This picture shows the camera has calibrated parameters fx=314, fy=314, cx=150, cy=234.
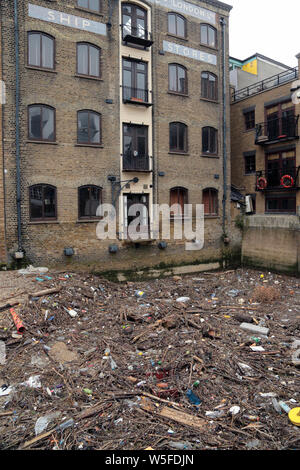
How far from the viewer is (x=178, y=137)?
1684 centimetres

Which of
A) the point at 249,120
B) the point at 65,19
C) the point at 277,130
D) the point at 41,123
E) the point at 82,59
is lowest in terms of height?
the point at 41,123

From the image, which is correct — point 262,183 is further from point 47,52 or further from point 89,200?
point 47,52

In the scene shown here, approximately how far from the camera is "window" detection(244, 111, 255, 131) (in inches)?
894

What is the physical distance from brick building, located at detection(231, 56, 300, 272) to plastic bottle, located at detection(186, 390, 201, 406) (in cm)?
1182

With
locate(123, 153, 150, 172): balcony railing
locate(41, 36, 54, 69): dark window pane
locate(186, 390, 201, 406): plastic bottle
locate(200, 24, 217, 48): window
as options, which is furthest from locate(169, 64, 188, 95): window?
locate(186, 390, 201, 406): plastic bottle

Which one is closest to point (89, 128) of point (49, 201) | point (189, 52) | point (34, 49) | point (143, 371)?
point (34, 49)

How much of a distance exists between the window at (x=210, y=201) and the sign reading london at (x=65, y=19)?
31.0 ft

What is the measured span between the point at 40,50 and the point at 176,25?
25.3 feet

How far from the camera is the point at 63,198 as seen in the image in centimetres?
1377

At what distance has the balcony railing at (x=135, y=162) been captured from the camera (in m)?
15.2

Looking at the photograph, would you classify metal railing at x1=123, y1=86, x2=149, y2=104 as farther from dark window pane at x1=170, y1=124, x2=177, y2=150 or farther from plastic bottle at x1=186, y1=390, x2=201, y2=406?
plastic bottle at x1=186, y1=390, x2=201, y2=406

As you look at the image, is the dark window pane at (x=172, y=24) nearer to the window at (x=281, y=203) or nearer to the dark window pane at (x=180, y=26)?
the dark window pane at (x=180, y=26)

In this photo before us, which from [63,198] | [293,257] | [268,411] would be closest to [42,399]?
[268,411]

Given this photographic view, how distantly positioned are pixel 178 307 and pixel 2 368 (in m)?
5.96
